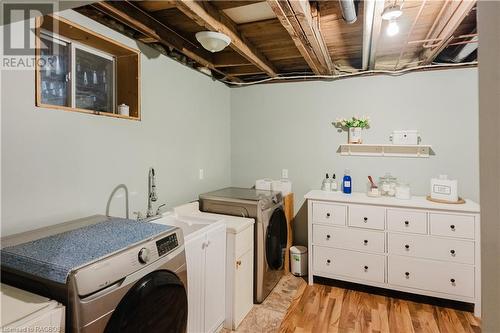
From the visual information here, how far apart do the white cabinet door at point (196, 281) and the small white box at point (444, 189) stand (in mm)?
2243

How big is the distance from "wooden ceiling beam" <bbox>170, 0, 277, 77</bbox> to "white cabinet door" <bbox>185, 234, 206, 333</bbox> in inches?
55.9

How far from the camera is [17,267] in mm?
1090

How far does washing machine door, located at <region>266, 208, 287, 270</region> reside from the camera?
257 cm

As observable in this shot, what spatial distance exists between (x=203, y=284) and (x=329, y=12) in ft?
6.80

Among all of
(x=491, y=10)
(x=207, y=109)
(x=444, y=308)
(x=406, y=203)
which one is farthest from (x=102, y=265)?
(x=444, y=308)

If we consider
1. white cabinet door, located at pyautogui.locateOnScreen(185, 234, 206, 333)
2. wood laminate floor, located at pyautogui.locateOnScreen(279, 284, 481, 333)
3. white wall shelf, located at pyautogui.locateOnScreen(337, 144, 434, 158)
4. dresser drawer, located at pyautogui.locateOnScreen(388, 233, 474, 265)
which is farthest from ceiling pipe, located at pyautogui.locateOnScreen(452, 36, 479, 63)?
white cabinet door, located at pyautogui.locateOnScreen(185, 234, 206, 333)

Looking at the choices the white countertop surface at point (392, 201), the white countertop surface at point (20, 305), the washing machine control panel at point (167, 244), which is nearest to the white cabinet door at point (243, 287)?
the washing machine control panel at point (167, 244)

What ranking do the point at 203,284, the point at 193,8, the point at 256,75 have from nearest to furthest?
the point at 193,8
the point at 203,284
the point at 256,75

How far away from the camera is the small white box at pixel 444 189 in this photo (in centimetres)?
254

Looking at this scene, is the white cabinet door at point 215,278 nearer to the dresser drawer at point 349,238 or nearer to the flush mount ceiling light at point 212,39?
the dresser drawer at point 349,238

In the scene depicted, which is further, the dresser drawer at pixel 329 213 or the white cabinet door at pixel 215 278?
the dresser drawer at pixel 329 213

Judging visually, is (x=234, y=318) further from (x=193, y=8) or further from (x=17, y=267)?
(x=193, y=8)

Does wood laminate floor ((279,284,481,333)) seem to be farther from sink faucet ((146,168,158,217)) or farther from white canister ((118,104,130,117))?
white canister ((118,104,130,117))

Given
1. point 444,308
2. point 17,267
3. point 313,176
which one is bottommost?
point 444,308
